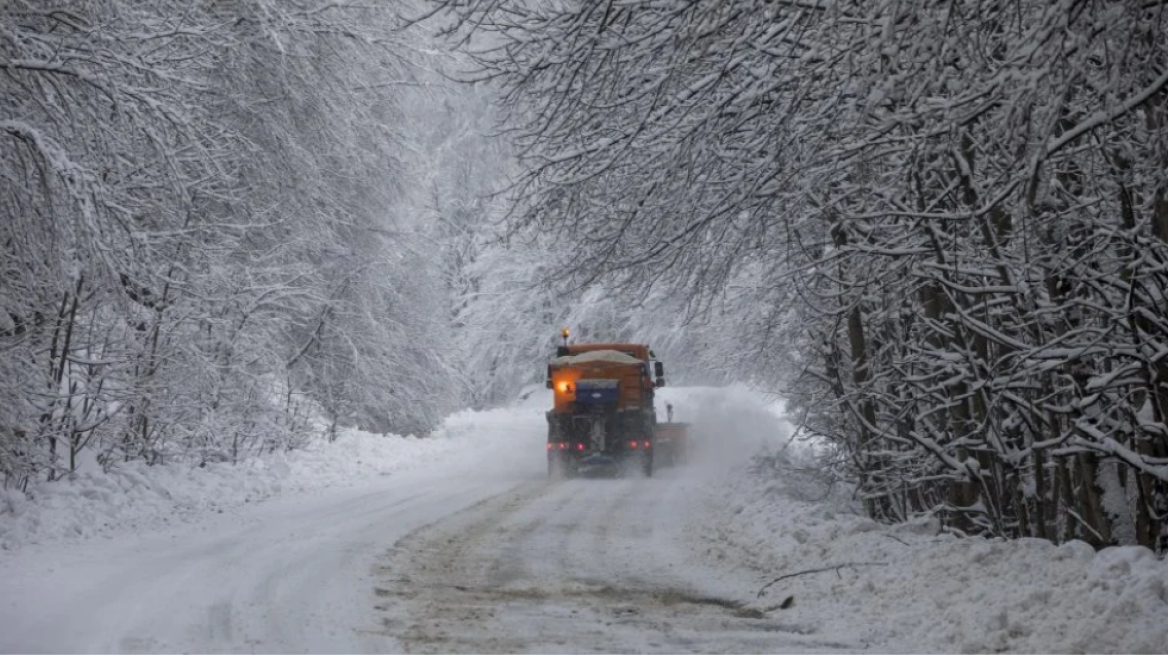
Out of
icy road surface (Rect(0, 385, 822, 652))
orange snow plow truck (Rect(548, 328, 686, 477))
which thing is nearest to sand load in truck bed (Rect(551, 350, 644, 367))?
orange snow plow truck (Rect(548, 328, 686, 477))

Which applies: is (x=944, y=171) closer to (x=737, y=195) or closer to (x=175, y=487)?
A: (x=737, y=195)

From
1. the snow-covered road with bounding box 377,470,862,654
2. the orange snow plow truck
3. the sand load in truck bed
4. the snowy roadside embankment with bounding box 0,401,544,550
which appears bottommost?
the snow-covered road with bounding box 377,470,862,654

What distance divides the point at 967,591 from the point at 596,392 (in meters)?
15.3

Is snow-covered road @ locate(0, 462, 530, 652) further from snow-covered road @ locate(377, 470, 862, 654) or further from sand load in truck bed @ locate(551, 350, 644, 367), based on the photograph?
sand load in truck bed @ locate(551, 350, 644, 367)

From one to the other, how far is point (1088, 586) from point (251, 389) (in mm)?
12903

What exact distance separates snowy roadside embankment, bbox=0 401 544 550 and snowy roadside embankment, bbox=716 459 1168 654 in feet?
21.8

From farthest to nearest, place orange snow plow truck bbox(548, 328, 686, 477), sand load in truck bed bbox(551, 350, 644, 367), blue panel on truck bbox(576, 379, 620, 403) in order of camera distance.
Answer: sand load in truck bed bbox(551, 350, 644, 367), blue panel on truck bbox(576, 379, 620, 403), orange snow plow truck bbox(548, 328, 686, 477)

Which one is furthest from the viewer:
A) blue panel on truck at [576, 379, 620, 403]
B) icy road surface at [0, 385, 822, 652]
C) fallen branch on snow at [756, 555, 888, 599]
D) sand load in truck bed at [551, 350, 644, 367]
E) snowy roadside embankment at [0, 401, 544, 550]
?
sand load in truck bed at [551, 350, 644, 367]

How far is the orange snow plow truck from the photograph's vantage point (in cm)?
2155

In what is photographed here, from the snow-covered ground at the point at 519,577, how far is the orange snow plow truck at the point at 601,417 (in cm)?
587

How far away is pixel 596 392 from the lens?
2189 cm

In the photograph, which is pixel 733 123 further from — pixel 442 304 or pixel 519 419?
pixel 519 419

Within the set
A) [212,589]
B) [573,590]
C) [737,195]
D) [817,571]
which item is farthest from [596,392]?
[737,195]

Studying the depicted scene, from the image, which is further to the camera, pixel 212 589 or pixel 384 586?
pixel 384 586
